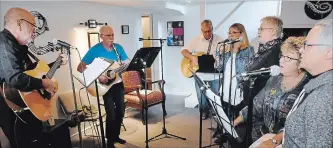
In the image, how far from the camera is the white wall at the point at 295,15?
4.38 m

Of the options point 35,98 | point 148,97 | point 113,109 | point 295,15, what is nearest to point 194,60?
point 148,97

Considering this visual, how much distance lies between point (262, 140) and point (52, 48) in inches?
101

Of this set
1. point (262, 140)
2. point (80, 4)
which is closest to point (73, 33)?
point (80, 4)

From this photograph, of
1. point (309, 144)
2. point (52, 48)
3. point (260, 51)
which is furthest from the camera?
point (52, 48)

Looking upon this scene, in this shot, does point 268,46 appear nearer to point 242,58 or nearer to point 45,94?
point 242,58

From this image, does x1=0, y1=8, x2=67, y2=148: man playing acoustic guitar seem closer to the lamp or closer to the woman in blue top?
the lamp

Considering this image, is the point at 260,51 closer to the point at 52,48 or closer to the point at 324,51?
the point at 324,51

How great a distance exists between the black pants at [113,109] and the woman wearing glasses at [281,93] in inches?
67.5

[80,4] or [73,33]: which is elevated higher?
[80,4]

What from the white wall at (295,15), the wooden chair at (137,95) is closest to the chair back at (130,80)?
the wooden chair at (137,95)

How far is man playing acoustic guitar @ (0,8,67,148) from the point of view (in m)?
1.74

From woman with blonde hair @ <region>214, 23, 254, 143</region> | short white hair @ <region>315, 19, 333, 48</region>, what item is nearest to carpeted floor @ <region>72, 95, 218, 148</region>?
woman with blonde hair @ <region>214, 23, 254, 143</region>

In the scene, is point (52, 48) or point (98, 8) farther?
point (98, 8)

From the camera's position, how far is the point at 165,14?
5.25m
